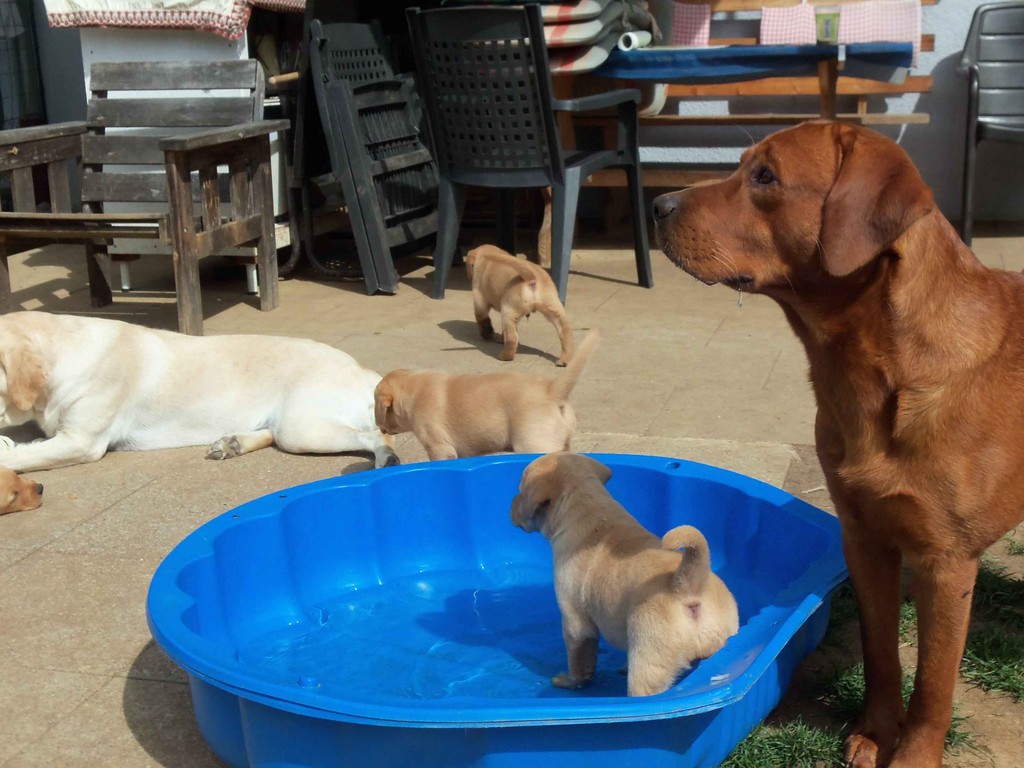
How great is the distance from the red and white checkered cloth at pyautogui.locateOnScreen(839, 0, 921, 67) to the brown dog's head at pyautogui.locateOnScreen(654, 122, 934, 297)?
6738 mm

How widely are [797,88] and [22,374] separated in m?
6.46

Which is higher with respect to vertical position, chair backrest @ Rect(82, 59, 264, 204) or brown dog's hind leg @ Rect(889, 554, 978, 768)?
chair backrest @ Rect(82, 59, 264, 204)

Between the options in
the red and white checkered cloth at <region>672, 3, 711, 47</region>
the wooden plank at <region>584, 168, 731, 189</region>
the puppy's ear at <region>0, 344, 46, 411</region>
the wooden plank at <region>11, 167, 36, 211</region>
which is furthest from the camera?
the red and white checkered cloth at <region>672, 3, 711, 47</region>

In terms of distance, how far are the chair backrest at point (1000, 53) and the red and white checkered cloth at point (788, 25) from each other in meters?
1.18

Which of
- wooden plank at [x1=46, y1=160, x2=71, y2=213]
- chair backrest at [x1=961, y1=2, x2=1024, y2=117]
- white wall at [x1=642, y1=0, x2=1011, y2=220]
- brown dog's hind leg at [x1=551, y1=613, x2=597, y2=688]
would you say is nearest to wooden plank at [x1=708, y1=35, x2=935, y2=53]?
white wall at [x1=642, y1=0, x2=1011, y2=220]

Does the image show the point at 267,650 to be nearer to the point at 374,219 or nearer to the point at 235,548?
the point at 235,548

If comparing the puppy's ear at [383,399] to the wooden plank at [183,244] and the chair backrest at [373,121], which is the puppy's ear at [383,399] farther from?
the chair backrest at [373,121]

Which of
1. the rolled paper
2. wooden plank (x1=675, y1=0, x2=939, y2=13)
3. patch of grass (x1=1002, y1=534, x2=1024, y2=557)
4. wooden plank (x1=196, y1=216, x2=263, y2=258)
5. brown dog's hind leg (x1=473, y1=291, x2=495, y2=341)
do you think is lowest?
patch of grass (x1=1002, y1=534, x2=1024, y2=557)

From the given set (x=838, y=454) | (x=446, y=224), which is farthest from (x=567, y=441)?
(x=446, y=224)

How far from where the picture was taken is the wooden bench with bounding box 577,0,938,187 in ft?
28.2

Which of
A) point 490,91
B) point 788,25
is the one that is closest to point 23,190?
point 490,91

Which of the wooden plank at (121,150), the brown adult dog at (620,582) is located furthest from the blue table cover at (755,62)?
the brown adult dog at (620,582)

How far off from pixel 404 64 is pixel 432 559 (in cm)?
616

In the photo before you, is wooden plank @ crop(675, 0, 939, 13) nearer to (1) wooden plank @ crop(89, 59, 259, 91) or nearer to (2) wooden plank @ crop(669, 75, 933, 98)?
(2) wooden plank @ crop(669, 75, 933, 98)
